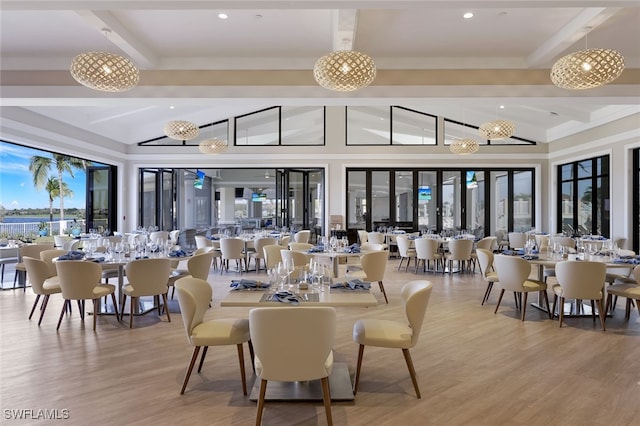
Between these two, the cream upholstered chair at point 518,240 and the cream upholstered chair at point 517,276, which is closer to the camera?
the cream upholstered chair at point 517,276

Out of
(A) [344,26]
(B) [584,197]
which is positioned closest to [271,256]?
(A) [344,26]

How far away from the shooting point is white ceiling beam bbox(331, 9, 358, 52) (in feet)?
13.6

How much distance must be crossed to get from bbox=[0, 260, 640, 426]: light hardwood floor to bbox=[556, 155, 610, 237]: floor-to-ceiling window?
5.09 m

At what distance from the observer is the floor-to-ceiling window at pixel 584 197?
29.9 feet

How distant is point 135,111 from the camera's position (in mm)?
9859

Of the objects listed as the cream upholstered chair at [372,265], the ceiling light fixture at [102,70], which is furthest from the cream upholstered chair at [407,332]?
the ceiling light fixture at [102,70]

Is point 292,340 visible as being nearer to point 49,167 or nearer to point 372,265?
point 372,265

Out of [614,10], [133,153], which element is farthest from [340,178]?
[614,10]

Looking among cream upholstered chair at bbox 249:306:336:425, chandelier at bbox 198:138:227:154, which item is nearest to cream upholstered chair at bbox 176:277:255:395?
cream upholstered chair at bbox 249:306:336:425

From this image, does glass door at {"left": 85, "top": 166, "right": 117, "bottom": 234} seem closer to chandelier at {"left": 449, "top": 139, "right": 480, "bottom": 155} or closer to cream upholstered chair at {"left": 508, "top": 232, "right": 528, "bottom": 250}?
chandelier at {"left": 449, "top": 139, "right": 480, "bottom": 155}

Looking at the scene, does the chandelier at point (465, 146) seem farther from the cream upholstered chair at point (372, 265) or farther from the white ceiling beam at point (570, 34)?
the cream upholstered chair at point (372, 265)

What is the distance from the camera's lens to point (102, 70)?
3928 millimetres

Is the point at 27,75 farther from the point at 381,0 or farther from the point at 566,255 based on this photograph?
the point at 566,255

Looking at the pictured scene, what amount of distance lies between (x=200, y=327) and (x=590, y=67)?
4.50 m
